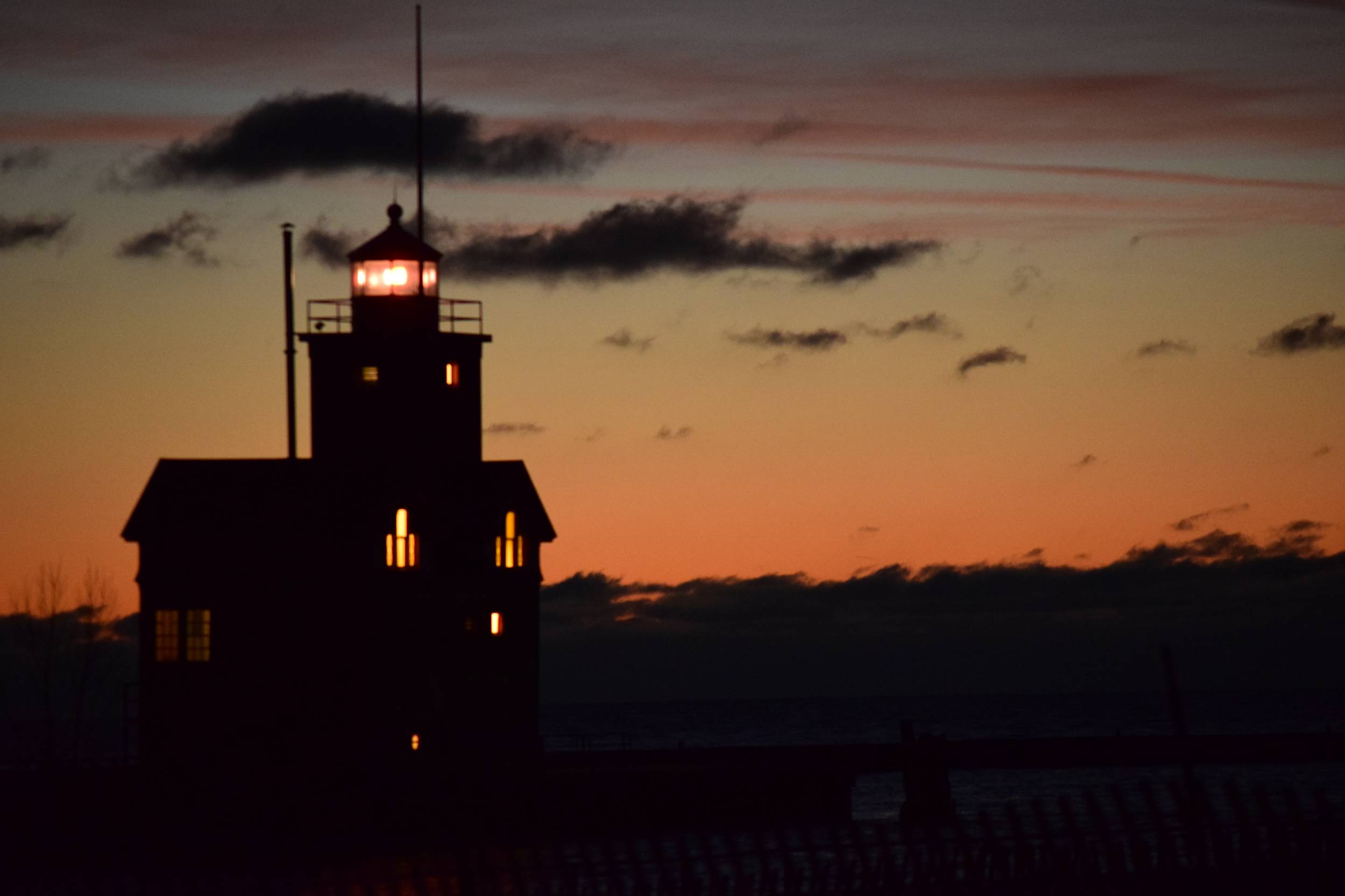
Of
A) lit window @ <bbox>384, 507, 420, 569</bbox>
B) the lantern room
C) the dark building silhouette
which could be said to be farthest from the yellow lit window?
the lantern room

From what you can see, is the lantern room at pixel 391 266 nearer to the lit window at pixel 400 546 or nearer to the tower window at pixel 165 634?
the lit window at pixel 400 546

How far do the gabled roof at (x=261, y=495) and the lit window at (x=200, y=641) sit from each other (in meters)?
2.31

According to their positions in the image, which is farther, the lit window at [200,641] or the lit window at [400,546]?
the lit window at [400,546]

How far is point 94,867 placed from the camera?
1849 inches

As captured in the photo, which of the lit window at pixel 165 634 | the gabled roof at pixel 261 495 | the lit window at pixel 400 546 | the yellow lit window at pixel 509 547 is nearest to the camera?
the lit window at pixel 165 634

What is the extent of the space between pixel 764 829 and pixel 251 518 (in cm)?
1828

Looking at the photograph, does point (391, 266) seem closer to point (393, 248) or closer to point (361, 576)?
point (393, 248)

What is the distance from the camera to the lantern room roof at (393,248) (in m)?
54.1

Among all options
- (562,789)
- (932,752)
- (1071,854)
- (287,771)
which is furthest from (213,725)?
(1071,854)

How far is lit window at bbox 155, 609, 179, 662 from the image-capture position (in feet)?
170

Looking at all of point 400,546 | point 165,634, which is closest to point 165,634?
point 165,634

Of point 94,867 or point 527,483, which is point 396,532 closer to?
point 527,483

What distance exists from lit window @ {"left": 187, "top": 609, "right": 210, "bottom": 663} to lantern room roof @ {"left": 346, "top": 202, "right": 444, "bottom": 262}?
33.8ft

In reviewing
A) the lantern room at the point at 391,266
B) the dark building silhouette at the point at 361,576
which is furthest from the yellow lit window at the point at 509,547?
the lantern room at the point at 391,266
